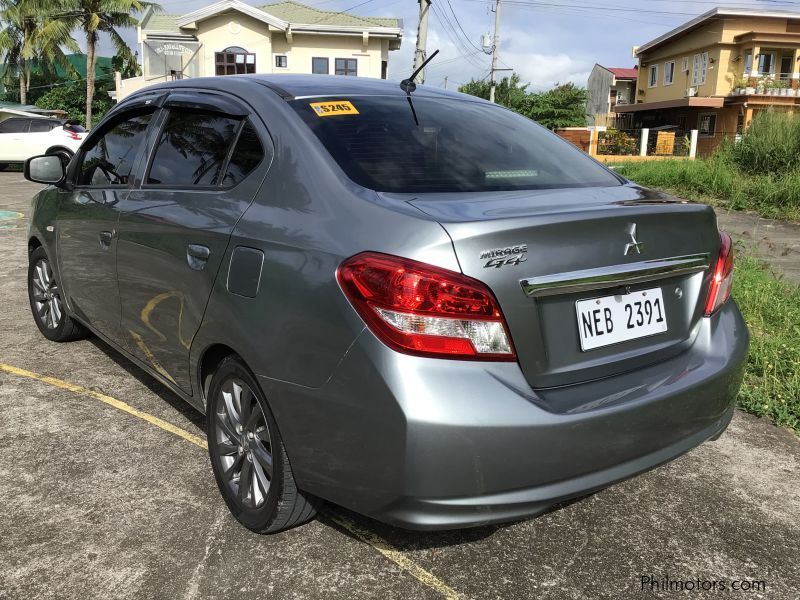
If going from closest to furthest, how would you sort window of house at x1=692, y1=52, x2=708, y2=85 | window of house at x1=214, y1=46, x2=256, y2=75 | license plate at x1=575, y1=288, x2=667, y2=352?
license plate at x1=575, y1=288, x2=667, y2=352
window of house at x1=214, y1=46, x2=256, y2=75
window of house at x1=692, y1=52, x2=708, y2=85

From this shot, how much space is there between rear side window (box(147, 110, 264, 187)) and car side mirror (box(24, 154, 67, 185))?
133 cm

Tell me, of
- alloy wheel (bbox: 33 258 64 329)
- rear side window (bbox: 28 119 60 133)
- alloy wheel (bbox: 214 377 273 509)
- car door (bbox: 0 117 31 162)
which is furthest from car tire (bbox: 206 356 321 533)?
car door (bbox: 0 117 31 162)

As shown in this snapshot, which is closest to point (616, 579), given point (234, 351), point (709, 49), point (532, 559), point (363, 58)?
point (532, 559)

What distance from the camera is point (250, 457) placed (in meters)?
2.68

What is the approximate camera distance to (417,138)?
275cm

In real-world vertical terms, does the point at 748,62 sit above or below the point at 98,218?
above

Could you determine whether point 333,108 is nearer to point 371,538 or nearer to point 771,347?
point 371,538

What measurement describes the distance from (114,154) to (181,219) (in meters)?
1.20

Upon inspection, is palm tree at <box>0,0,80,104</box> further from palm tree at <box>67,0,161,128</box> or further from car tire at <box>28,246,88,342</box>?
car tire at <box>28,246,88,342</box>

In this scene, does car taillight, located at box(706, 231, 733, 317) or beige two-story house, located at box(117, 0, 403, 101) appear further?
beige two-story house, located at box(117, 0, 403, 101)

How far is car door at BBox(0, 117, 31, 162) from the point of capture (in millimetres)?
21875

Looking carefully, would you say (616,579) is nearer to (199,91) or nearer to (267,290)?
(267,290)

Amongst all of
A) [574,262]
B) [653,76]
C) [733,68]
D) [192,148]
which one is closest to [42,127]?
[192,148]

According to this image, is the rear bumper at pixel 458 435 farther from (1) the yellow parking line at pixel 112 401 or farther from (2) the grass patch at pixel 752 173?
(2) the grass patch at pixel 752 173
